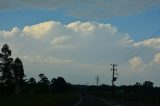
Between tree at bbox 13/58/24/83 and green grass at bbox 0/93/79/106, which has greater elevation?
tree at bbox 13/58/24/83

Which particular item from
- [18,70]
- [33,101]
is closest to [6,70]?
[18,70]

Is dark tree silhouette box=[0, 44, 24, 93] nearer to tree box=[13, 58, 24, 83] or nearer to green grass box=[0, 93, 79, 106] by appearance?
tree box=[13, 58, 24, 83]

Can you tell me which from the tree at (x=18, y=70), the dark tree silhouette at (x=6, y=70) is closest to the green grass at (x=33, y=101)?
the dark tree silhouette at (x=6, y=70)

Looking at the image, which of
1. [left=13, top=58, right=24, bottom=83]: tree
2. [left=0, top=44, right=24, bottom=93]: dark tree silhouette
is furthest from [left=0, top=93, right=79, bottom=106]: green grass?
[left=13, top=58, right=24, bottom=83]: tree

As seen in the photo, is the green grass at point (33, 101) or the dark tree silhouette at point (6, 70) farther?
the dark tree silhouette at point (6, 70)

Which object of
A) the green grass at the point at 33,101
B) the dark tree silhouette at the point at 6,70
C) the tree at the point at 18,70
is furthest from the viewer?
the tree at the point at 18,70

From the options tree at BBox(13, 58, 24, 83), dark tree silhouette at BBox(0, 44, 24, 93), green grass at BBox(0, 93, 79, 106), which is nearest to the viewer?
green grass at BBox(0, 93, 79, 106)

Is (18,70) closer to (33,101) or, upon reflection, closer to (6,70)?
(6,70)

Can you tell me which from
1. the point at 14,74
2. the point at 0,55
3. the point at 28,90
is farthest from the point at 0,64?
the point at 28,90

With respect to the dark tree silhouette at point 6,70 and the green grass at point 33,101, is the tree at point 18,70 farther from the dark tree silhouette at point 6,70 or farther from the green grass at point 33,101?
the green grass at point 33,101

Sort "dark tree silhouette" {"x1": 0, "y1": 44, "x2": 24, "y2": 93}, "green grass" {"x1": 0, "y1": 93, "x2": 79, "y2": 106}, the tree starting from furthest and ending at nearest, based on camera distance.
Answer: the tree
"dark tree silhouette" {"x1": 0, "y1": 44, "x2": 24, "y2": 93}
"green grass" {"x1": 0, "y1": 93, "x2": 79, "y2": 106}

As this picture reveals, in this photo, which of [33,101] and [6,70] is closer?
[33,101]

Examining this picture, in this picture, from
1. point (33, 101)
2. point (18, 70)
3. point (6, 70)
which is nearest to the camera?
point (33, 101)

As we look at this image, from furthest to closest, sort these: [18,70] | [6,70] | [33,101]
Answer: [18,70]
[6,70]
[33,101]
